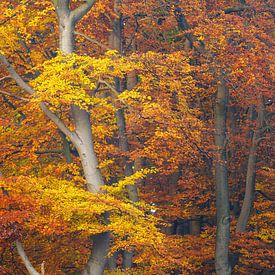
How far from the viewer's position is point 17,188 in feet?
57.0

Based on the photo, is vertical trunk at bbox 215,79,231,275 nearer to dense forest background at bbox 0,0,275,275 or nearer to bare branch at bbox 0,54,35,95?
dense forest background at bbox 0,0,275,275

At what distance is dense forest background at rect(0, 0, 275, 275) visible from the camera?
60.2ft

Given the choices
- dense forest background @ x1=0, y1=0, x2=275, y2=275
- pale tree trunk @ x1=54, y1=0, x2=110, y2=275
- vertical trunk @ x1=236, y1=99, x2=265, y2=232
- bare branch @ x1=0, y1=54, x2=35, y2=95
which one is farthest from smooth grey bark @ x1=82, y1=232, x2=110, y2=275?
vertical trunk @ x1=236, y1=99, x2=265, y2=232

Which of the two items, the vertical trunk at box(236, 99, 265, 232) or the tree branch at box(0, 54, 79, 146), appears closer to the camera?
the tree branch at box(0, 54, 79, 146)

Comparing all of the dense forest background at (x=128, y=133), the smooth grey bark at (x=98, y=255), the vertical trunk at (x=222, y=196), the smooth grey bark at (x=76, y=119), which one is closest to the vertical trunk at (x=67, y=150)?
the dense forest background at (x=128, y=133)

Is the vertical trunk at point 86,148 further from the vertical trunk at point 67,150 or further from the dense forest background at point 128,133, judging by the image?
the vertical trunk at point 67,150

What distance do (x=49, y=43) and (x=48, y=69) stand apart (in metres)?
7.21

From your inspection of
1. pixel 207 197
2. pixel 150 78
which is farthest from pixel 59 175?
pixel 207 197

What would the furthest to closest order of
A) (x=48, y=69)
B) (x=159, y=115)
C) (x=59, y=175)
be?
(x=59, y=175) < (x=159, y=115) < (x=48, y=69)

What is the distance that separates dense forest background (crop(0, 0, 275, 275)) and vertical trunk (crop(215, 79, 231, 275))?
0.04 metres

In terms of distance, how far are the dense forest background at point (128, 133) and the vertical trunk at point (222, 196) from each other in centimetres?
4

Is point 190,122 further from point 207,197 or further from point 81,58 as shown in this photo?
point 207,197

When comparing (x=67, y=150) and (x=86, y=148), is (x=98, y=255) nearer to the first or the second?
(x=86, y=148)

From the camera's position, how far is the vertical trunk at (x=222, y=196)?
79.5 ft
